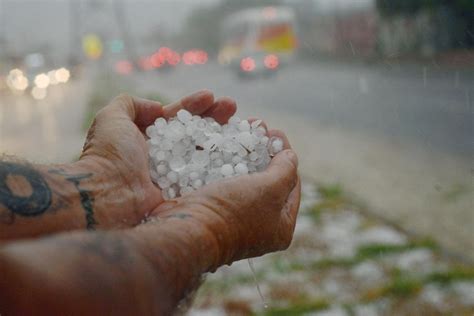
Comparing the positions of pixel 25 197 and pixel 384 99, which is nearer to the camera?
pixel 25 197

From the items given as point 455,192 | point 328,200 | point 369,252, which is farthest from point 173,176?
point 455,192

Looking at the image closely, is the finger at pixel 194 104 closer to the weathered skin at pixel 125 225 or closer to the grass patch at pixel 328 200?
the weathered skin at pixel 125 225

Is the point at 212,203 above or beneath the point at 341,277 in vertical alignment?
above

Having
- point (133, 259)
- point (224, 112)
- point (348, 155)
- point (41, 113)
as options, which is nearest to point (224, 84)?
point (41, 113)

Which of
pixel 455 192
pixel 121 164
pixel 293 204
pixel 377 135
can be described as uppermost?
pixel 121 164

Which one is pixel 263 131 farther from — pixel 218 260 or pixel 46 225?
pixel 46 225

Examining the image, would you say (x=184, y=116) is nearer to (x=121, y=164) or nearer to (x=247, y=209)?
(x=121, y=164)

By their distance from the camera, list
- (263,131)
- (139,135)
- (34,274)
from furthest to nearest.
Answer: (263,131) → (139,135) → (34,274)

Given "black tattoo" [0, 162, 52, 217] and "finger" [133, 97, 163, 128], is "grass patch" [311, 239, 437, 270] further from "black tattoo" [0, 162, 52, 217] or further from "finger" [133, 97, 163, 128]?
"black tattoo" [0, 162, 52, 217]
